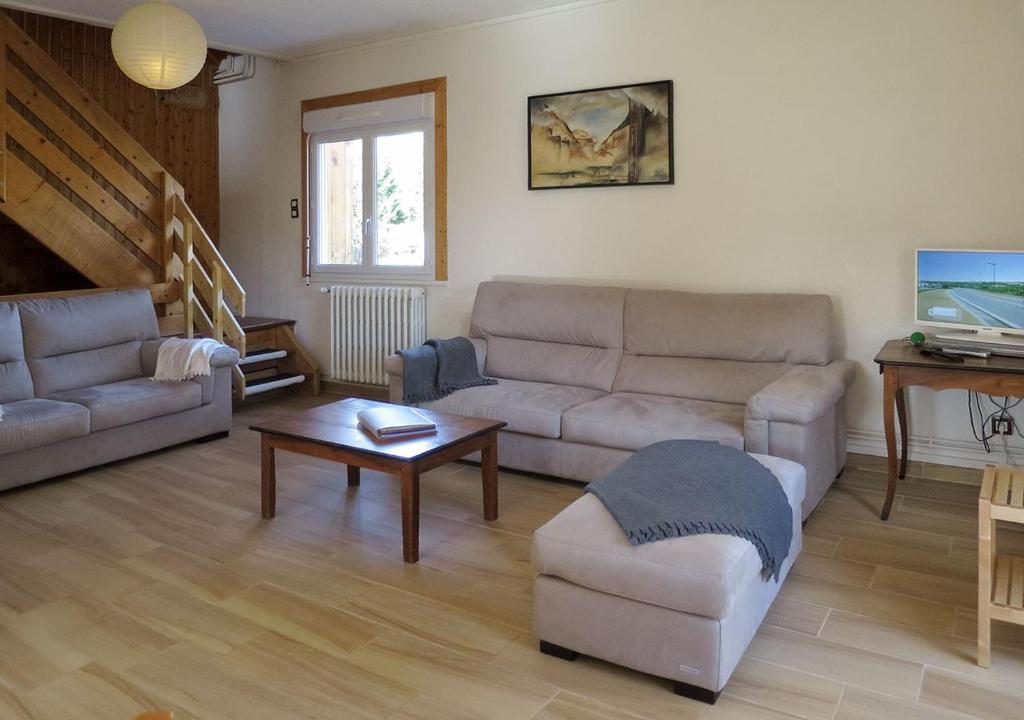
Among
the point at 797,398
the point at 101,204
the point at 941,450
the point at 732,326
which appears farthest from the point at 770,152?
the point at 101,204

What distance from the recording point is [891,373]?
337cm

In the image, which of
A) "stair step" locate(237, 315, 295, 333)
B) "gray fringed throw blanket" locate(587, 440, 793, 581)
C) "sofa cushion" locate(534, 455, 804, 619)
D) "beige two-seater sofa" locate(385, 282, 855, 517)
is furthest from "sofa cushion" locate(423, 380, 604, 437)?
"stair step" locate(237, 315, 295, 333)

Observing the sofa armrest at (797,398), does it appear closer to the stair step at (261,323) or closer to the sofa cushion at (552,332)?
the sofa cushion at (552,332)

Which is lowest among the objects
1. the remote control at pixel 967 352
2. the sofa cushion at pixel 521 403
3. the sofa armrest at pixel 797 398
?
the sofa cushion at pixel 521 403

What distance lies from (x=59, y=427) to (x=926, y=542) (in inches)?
149

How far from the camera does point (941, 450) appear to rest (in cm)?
407

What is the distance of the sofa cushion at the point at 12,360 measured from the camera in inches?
162

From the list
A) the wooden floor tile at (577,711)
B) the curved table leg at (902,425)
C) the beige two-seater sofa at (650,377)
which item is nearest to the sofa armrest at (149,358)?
the beige two-seater sofa at (650,377)

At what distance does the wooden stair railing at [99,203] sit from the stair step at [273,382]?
0.69ft

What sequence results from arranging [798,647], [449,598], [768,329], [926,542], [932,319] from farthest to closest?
1. [768,329]
2. [932,319]
3. [926,542]
4. [449,598]
5. [798,647]

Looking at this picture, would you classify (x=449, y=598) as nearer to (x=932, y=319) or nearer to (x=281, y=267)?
(x=932, y=319)

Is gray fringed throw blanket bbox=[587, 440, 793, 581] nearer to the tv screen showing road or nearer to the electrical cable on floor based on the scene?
the tv screen showing road

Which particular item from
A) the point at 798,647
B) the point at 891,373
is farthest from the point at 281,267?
the point at 798,647

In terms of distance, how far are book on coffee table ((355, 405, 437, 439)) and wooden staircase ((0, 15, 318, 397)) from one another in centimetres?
223
